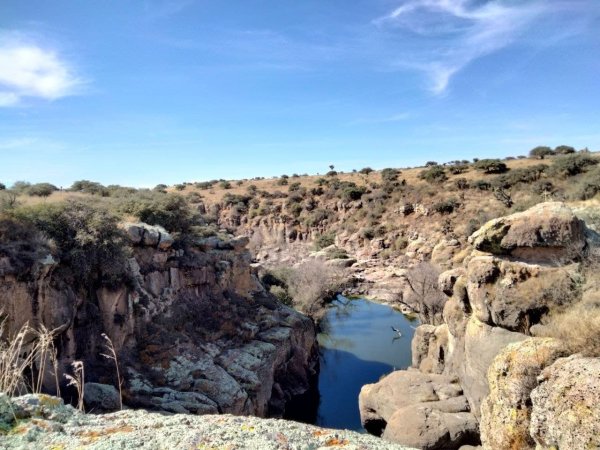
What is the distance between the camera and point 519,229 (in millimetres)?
12125

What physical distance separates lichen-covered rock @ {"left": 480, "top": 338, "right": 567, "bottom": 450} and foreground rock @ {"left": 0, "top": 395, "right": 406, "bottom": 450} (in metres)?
4.93

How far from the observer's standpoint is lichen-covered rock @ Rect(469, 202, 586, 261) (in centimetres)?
1144

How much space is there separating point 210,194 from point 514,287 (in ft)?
185

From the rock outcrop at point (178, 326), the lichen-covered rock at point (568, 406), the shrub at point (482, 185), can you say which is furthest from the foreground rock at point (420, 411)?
the shrub at point (482, 185)

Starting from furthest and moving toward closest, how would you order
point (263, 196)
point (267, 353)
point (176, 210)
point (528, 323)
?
point (263, 196)
point (176, 210)
point (267, 353)
point (528, 323)

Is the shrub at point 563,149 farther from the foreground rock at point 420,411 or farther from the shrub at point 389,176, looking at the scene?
the foreground rock at point 420,411

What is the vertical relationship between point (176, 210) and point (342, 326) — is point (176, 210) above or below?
above

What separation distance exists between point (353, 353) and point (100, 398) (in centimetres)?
1691

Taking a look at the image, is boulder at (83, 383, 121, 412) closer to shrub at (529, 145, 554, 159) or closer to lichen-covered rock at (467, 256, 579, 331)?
lichen-covered rock at (467, 256, 579, 331)

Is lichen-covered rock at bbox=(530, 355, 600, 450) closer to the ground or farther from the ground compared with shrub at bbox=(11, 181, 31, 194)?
closer to the ground

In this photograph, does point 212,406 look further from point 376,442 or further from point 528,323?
point 376,442

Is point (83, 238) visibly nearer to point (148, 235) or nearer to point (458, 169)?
point (148, 235)

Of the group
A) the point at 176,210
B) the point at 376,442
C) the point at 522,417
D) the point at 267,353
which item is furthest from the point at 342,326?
the point at 376,442

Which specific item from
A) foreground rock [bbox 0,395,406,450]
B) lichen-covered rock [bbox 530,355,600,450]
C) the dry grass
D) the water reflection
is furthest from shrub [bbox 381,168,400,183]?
foreground rock [bbox 0,395,406,450]
